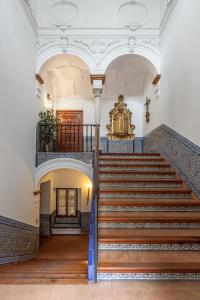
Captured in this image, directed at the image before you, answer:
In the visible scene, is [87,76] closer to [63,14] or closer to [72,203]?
[63,14]

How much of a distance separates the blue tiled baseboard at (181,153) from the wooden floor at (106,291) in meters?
2.19

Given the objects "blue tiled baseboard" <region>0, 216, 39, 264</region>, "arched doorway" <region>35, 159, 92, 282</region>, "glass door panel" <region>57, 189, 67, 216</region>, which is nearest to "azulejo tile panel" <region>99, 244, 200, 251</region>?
"blue tiled baseboard" <region>0, 216, 39, 264</region>

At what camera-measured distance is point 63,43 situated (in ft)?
23.1

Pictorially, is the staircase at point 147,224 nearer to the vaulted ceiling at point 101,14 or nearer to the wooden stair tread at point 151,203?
the wooden stair tread at point 151,203

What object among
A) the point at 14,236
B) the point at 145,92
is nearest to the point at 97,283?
the point at 14,236

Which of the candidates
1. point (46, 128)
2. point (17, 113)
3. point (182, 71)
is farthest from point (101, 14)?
point (17, 113)

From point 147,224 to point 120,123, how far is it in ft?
20.6

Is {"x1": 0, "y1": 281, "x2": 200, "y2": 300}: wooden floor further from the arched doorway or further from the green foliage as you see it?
the arched doorway

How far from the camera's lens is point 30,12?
623 centimetres

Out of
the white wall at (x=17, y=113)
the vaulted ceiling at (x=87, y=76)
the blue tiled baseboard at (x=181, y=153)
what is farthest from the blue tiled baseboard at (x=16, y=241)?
the vaulted ceiling at (x=87, y=76)

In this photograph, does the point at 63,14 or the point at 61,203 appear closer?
the point at 63,14

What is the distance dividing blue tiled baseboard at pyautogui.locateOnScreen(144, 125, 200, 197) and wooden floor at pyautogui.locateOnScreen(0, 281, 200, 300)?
2192mm

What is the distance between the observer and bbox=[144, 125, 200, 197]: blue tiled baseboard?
4551 millimetres

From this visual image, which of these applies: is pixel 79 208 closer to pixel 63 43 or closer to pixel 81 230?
pixel 81 230
